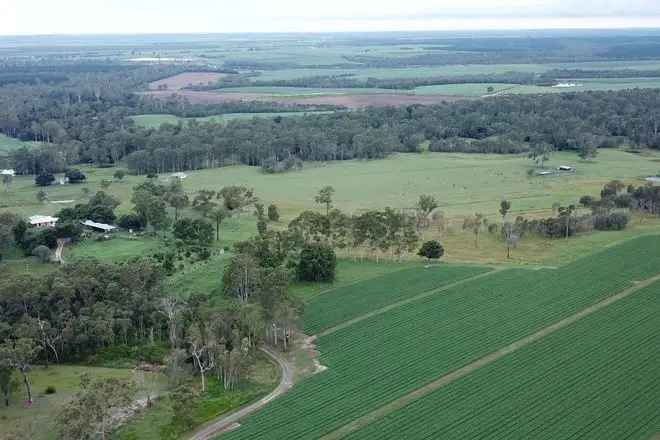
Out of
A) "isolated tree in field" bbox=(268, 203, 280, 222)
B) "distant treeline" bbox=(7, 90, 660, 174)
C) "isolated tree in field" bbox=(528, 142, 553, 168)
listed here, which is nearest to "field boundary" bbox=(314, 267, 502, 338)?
"isolated tree in field" bbox=(268, 203, 280, 222)

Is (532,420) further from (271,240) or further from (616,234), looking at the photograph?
(616,234)

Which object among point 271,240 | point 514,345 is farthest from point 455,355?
point 271,240

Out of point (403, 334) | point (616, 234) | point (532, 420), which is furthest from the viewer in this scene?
point (616, 234)

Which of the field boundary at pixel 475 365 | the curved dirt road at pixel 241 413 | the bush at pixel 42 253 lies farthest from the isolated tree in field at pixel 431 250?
the bush at pixel 42 253

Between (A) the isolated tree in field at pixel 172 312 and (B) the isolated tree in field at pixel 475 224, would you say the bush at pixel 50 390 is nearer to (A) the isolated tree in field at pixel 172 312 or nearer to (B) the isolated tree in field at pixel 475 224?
(A) the isolated tree in field at pixel 172 312

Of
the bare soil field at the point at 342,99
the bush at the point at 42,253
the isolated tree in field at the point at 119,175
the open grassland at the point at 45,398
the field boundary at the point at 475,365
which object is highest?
the bare soil field at the point at 342,99

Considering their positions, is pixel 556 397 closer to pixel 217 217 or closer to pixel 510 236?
pixel 510 236
